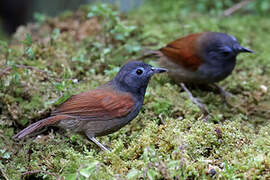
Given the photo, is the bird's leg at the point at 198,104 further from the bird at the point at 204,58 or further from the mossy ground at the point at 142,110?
the mossy ground at the point at 142,110

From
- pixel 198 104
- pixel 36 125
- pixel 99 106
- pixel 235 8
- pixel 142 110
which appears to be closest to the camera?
pixel 36 125

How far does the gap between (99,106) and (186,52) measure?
2.41m

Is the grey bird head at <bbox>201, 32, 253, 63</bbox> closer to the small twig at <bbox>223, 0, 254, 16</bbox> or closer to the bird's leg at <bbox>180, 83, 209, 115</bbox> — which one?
the bird's leg at <bbox>180, 83, 209, 115</bbox>

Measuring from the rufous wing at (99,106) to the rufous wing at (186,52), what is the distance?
2073 mm

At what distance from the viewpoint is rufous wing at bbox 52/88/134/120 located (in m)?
4.20

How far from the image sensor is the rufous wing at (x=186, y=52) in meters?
6.03

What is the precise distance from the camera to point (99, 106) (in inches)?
166

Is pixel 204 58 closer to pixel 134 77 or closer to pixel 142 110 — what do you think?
pixel 142 110

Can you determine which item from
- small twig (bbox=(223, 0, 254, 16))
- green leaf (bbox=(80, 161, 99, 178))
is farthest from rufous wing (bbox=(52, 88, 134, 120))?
small twig (bbox=(223, 0, 254, 16))

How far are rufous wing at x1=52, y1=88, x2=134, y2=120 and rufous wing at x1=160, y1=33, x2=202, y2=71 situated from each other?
2.07 metres

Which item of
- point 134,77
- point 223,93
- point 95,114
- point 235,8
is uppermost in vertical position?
point 134,77

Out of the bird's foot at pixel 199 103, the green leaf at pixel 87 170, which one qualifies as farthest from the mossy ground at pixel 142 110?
the bird's foot at pixel 199 103

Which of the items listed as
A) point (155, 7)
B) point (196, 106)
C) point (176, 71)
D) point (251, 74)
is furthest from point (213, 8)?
point (196, 106)

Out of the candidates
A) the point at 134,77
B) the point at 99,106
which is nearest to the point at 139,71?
the point at 134,77
